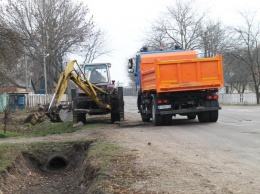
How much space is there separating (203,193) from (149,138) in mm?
6856

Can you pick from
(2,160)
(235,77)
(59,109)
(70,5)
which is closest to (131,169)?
(2,160)

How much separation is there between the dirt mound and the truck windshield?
745 centimetres

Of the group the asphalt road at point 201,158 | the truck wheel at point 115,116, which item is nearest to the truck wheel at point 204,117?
the asphalt road at point 201,158

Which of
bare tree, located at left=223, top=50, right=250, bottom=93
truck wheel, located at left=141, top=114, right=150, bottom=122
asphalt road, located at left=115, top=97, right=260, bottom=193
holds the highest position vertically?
bare tree, located at left=223, top=50, right=250, bottom=93

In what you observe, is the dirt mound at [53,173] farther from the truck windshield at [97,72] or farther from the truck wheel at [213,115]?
the truck windshield at [97,72]

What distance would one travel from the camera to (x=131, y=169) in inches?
308

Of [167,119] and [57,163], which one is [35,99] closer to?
[167,119]

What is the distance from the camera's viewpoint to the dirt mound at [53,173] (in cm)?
961

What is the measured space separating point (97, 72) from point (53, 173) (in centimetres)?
885

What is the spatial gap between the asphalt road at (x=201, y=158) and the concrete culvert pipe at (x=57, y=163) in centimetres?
190

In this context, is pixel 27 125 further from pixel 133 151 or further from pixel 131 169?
pixel 131 169

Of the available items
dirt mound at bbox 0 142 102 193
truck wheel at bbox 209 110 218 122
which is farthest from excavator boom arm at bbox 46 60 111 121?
truck wheel at bbox 209 110 218 122

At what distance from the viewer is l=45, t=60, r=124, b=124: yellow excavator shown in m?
17.0

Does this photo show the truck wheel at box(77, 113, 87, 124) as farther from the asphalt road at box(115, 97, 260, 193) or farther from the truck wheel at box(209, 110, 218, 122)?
the truck wheel at box(209, 110, 218, 122)
